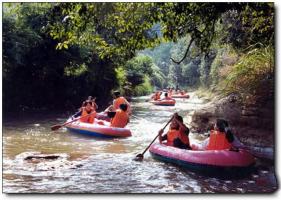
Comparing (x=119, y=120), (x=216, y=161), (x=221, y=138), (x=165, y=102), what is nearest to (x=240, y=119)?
(x=221, y=138)

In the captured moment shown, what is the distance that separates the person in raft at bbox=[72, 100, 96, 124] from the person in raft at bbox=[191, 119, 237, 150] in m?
1.50

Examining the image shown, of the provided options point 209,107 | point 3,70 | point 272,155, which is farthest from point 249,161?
point 3,70

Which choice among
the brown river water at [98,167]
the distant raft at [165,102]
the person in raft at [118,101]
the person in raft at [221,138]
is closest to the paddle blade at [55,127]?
the brown river water at [98,167]

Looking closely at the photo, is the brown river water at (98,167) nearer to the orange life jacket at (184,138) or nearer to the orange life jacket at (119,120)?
the orange life jacket at (184,138)

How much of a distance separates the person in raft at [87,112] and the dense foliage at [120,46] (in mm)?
119

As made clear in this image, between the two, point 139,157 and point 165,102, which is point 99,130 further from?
point 165,102

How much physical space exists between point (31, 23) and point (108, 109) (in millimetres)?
1888

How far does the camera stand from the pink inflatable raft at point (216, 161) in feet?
17.6

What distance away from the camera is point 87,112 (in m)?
6.52

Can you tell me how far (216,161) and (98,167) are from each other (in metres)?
1.29

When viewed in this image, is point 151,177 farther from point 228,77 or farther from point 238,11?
point 238,11

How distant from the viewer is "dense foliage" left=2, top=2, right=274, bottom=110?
16.7 feet

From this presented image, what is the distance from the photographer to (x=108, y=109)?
7.09 meters

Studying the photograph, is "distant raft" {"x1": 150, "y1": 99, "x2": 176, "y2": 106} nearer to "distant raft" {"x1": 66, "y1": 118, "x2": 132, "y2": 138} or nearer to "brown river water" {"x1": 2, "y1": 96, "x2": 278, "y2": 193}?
Answer: "brown river water" {"x1": 2, "y1": 96, "x2": 278, "y2": 193}
